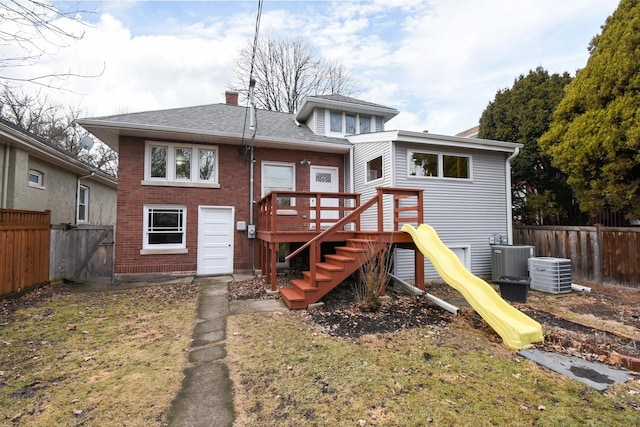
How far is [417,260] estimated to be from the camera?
684 cm

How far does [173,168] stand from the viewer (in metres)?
9.08

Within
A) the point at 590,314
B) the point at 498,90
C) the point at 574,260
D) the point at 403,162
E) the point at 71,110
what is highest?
the point at 71,110

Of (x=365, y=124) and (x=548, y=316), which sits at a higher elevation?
(x=365, y=124)

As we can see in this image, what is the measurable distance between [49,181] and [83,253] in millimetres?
4248

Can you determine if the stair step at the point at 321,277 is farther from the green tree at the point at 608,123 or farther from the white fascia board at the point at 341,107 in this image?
the green tree at the point at 608,123

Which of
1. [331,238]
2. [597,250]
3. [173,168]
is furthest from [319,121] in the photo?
[597,250]

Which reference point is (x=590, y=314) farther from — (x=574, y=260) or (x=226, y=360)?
(x=226, y=360)

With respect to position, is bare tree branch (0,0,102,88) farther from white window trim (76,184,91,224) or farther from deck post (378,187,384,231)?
white window trim (76,184,91,224)

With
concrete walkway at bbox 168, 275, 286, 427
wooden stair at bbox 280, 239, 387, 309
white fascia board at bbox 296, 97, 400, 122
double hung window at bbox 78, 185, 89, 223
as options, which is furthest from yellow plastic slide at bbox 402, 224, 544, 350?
double hung window at bbox 78, 185, 89, 223

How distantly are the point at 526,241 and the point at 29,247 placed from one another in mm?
14560

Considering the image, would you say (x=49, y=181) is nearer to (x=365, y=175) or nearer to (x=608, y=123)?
(x=365, y=175)

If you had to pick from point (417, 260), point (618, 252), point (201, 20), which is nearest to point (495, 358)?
point (417, 260)

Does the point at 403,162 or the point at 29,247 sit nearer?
the point at 29,247

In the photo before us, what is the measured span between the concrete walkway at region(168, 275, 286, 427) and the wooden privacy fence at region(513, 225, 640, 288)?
8.86 metres
